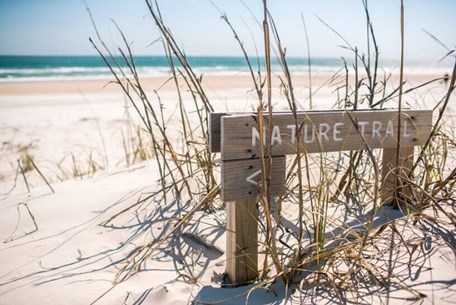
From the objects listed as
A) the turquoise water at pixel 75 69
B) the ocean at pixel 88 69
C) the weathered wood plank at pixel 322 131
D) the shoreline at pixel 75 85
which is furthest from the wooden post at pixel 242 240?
the turquoise water at pixel 75 69

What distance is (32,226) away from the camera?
201cm

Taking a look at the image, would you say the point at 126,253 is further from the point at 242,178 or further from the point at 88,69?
the point at 88,69

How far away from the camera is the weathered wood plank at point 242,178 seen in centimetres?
124

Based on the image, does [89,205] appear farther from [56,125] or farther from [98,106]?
[98,106]

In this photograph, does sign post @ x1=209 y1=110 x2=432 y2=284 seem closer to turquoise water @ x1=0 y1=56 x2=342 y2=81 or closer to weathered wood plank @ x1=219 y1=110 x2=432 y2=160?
weathered wood plank @ x1=219 y1=110 x2=432 y2=160

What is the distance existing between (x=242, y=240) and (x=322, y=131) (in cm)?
50

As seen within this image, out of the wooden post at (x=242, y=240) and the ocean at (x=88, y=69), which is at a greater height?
the ocean at (x=88, y=69)

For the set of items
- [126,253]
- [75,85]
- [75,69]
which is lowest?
[126,253]

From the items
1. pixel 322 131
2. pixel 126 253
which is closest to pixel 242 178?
pixel 322 131

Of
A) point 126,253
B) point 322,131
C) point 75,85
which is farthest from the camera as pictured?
point 75,85

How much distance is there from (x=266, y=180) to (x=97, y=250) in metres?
0.93

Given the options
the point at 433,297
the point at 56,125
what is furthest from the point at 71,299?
the point at 56,125

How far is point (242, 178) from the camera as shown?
1.26 meters

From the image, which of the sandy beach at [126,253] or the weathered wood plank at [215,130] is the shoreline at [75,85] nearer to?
the sandy beach at [126,253]
